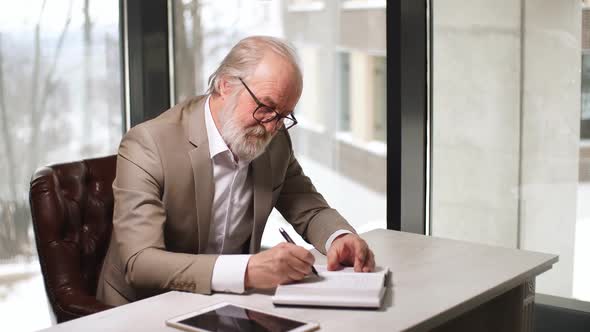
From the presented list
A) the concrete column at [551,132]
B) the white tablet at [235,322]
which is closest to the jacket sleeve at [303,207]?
the white tablet at [235,322]

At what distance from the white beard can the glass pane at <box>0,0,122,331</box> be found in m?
1.82

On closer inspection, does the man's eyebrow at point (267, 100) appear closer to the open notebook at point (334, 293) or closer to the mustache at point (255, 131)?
the mustache at point (255, 131)

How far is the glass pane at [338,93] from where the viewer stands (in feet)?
12.0

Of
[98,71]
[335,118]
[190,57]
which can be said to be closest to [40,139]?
[98,71]

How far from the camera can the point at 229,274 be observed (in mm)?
2012

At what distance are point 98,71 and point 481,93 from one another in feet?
6.56

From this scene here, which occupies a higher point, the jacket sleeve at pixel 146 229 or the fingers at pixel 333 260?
the jacket sleeve at pixel 146 229

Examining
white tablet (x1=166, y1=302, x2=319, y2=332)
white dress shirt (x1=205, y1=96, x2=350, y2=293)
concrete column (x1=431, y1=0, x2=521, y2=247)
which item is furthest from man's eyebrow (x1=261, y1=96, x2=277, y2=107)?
concrete column (x1=431, y1=0, x2=521, y2=247)

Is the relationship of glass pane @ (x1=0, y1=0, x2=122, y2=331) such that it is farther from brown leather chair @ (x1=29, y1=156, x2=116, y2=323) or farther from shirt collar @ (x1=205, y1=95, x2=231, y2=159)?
shirt collar @ (x1=205, y1=95, x2=231, y2=159)

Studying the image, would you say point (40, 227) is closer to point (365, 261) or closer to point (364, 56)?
point (365, 261)

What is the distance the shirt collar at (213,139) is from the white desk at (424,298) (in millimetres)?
447

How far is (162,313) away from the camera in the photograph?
1.87m

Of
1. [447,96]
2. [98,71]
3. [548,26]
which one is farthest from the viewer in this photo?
[98,71]

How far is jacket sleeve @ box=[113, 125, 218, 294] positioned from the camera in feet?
6.75
